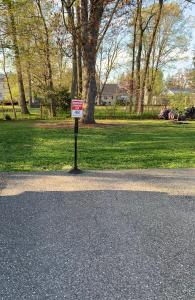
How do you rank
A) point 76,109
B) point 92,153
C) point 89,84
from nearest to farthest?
point 76,109, point 92,153, point 89,84

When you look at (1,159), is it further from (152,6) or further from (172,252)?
(152,6)

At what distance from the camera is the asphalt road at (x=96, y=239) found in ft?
8.41

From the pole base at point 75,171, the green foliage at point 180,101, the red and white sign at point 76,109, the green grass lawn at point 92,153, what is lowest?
the green grass lawn at point 92,153

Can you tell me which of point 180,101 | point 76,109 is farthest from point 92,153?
point 180,101

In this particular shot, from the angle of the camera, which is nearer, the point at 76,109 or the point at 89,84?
the point at 76,109

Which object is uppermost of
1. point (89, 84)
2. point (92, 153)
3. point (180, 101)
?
point (89, 84)

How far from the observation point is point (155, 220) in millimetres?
3982

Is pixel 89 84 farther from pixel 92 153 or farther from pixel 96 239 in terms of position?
pixel 96 239

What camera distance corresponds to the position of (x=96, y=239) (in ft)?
11.2

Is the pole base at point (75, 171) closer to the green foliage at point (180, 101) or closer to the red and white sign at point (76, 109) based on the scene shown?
the red and white sign at point (76, 109)

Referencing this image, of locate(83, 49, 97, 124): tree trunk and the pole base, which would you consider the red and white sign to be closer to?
the pole base

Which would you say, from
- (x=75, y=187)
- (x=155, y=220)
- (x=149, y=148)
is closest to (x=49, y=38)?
(x=149, y=148)

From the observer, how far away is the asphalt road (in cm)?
256

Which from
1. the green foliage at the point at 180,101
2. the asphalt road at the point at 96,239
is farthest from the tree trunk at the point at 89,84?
the asphalt road at the point at 96,239
